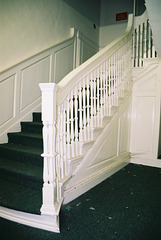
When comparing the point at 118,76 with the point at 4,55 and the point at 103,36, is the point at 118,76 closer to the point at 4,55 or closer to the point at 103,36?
the point at 4,55

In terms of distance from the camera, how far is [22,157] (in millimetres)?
2383

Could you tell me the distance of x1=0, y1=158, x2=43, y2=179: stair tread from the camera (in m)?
2.02

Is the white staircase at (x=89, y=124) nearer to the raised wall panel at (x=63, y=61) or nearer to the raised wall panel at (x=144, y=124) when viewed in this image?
the raised wall panel at (x=144, y=124)

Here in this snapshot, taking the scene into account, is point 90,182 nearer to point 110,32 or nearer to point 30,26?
point 30,26

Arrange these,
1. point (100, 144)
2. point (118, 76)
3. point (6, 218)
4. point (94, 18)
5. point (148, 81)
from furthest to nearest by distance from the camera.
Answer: point (94, 18) < point (148, 81) < point (118, 76) < point (100, 144) < point (6, 218)

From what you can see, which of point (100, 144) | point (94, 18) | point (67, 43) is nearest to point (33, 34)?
point (67, 43)

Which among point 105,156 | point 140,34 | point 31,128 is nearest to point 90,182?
point 105,156

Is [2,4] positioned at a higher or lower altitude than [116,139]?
higher

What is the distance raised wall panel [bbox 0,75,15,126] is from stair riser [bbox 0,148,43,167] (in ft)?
1.86

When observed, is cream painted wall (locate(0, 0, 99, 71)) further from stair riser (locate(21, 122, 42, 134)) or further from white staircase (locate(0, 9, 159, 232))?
white staircase (locate(0, 9, 159, 232))

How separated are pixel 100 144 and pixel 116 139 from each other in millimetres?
707

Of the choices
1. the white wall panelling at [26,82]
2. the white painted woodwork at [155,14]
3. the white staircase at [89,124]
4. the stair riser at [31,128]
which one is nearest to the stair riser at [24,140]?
the white wall panelling at [26,82]

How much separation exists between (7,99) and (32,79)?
0.66 metres

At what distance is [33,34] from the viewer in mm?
3404
